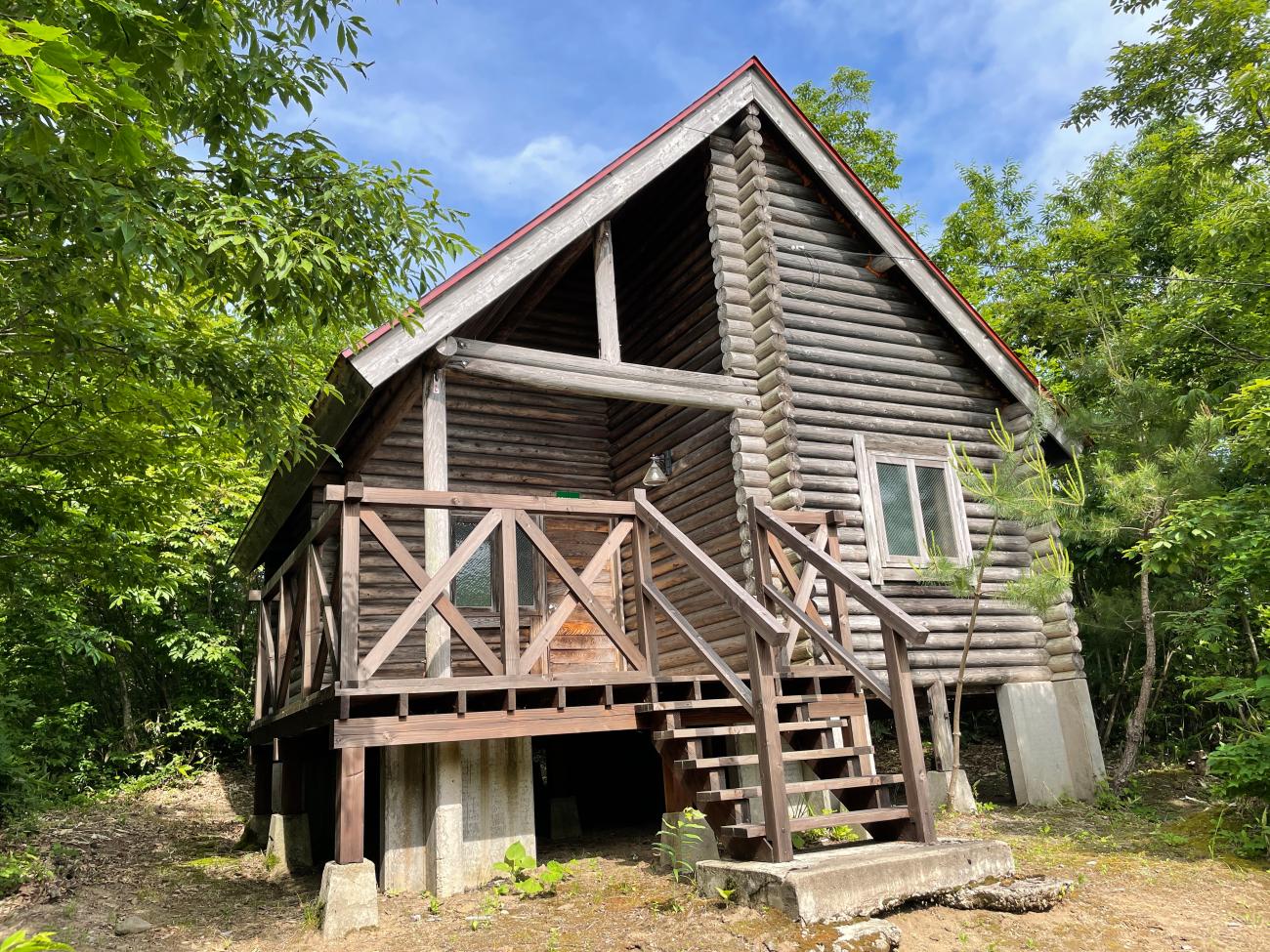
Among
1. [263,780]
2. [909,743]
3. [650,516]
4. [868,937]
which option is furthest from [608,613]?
[263,780]

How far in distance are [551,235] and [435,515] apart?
9.59ft

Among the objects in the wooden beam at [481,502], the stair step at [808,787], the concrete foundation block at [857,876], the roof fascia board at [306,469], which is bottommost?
the concrete foundation block at [857,876]

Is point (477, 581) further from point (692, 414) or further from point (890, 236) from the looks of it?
point (890, 236)

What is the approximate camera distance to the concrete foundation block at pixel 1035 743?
1046 centimetres

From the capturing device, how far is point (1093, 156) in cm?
2539

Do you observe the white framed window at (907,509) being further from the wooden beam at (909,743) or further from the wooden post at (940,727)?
the wooden beam at (909,743)

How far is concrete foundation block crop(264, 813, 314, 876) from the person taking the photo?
9.37m

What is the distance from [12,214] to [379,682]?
3.63m

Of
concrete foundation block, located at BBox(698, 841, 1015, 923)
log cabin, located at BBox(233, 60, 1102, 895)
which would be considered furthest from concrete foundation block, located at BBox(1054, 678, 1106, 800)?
concrete foundation block, located at BBox(698, 841, 1015, 923)

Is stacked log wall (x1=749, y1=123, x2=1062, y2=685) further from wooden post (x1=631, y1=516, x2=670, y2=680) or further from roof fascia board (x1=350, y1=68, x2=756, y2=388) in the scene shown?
wooden post (x1=631, y1=516, x2=670, y2=680)

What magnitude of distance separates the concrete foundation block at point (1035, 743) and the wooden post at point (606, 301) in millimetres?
5982

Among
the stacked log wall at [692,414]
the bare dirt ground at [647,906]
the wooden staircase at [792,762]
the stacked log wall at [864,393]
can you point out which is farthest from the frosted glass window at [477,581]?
the wooden staircase at [792,762]

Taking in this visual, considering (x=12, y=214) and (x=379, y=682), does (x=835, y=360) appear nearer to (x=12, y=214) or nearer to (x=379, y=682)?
(x=379, y=682)

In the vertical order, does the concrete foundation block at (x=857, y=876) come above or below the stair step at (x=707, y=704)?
below
